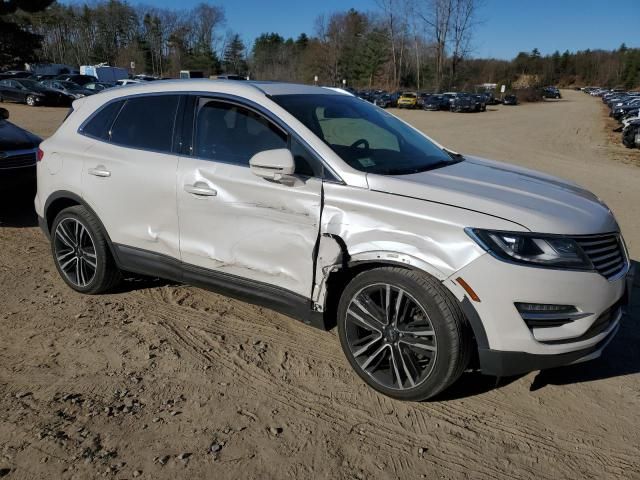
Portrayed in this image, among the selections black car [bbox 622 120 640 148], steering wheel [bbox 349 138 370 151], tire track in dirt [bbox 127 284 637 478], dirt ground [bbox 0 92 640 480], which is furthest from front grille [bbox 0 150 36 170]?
black car [bbox 622 120 640 148]

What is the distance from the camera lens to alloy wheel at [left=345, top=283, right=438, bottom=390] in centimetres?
298

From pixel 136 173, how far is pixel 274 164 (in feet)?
4.44

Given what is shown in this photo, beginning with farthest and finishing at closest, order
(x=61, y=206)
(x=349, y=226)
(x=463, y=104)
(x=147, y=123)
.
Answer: (x=463, y=104), (x=61, y=206), (x=147, y=123), (x=349, y=226)

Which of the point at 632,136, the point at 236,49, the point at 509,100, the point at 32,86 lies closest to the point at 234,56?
the point at 236,49

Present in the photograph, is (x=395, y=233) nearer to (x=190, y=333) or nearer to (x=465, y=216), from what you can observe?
(x=465, y=216)

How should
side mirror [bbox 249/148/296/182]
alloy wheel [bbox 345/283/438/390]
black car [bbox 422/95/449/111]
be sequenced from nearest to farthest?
alloy wheel [bbox 345/283/438/390] → side mirror [bbox 249/148/296/182] → black car [bbox 422/95/449/111]

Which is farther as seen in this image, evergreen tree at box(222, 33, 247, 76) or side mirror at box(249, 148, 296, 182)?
evergreen tree at box(222, 33, 247, 76)

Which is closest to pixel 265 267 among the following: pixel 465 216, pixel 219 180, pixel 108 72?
pixel 219 180

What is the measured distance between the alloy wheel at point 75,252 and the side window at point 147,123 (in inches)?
34.6

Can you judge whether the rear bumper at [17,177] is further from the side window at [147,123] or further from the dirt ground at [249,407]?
the side window at [147,123]

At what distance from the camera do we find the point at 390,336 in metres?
3.12

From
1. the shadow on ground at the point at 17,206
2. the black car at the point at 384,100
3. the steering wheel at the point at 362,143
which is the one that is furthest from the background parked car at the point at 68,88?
the steering wheel at the point at 362,143

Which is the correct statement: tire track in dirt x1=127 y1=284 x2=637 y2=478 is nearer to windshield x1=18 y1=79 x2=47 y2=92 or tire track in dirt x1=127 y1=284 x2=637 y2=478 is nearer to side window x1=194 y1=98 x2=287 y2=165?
side window x1=194 y1=98 x2=287 y2=165

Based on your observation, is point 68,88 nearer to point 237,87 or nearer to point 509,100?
point 237,87
